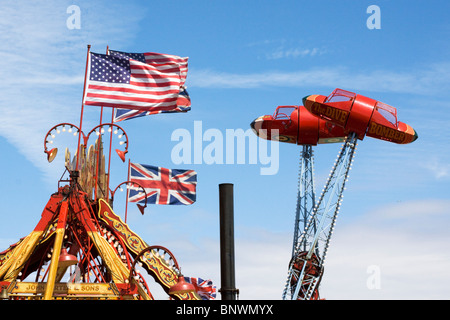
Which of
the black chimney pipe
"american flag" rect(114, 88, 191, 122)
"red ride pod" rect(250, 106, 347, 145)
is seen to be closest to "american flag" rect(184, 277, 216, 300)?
"american flag" rect(114, 88, 191, 122)

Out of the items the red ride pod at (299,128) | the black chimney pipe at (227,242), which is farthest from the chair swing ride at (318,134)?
the black chimney pipe at (227,242)

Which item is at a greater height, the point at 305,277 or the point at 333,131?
the point at 333,131

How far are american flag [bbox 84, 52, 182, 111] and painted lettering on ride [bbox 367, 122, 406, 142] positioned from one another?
14.0m

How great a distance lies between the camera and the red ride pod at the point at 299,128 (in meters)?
41.6

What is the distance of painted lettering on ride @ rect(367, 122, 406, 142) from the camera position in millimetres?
34781

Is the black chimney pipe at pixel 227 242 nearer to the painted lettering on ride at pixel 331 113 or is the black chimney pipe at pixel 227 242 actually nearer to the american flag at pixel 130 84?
the american flag at pixel 130 84

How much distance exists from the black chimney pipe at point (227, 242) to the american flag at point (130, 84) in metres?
14.9

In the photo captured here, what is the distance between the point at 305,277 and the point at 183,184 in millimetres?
10186

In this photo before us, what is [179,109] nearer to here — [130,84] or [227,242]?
[130,84]

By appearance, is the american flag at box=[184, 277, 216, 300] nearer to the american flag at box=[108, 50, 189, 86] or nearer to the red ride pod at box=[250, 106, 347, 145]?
the red ride pod at box=[250, 106, 347, 145]
